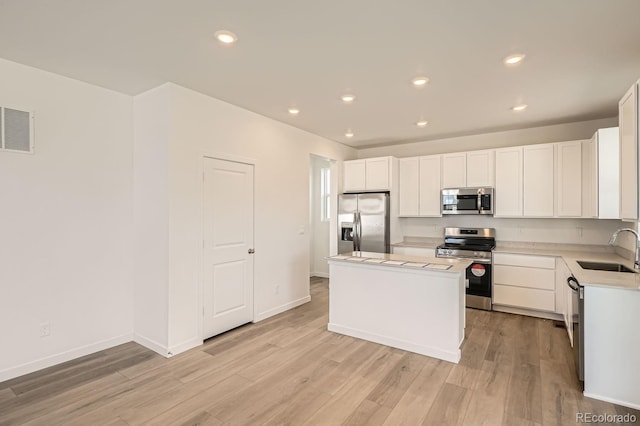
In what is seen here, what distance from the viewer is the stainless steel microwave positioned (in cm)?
474

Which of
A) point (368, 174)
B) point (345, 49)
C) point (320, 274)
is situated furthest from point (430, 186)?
point (345, 49)

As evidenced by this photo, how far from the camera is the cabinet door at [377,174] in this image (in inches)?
215

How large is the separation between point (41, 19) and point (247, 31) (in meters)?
1.34

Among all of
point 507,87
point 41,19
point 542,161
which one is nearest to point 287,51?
point 41,19

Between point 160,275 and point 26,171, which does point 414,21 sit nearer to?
point 160,275

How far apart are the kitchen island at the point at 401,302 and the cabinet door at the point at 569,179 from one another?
6.91 feet

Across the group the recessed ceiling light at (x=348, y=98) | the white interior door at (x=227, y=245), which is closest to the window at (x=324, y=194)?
the white interior door at (x=227, y=245)

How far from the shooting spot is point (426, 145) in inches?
226

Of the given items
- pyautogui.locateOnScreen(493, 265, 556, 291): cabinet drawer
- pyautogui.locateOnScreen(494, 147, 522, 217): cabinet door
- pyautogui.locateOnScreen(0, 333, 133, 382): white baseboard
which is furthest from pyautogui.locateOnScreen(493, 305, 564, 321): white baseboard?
pyautogui.locateOnScreen(0, 333, 133, 382): white baseboard

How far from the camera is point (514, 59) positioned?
8.65 feet

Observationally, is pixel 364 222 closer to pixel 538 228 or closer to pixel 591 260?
pixel 538 228

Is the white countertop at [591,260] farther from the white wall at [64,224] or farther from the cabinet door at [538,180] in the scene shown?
the white wall at [64,224]

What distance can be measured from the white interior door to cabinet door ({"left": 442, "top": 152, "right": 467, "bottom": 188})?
10.2 feet

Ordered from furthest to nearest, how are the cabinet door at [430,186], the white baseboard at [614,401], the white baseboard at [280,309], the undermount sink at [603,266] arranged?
1. the cabinet door at [430,186]
2. the white baseboard at [280,309]
3. the undermount sink at [603,266]
4. the white baseboard at [614,401]
